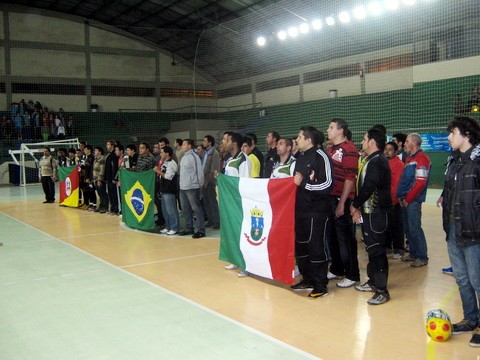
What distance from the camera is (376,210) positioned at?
4414 mm

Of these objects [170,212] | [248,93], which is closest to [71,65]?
[248,93]

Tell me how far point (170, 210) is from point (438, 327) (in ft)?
17.7

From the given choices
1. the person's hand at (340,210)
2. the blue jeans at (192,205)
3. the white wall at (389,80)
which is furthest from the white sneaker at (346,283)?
the white wall at (389,80)

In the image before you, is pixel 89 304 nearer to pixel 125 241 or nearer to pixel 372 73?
pixel 125 241

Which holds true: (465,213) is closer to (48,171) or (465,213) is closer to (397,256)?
(397,256)

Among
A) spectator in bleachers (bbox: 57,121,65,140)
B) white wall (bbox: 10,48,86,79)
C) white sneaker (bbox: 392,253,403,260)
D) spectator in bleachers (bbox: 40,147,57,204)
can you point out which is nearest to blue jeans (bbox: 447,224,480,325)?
white sneaker (bbox: 392,253,403,260)

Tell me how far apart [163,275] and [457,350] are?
332 centimetres

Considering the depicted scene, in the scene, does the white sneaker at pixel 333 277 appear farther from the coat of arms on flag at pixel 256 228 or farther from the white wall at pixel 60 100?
the white wall at pixel 60 100

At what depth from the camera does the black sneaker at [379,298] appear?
14.2 feet

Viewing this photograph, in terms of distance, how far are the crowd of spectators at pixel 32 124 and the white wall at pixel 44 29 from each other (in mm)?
4122

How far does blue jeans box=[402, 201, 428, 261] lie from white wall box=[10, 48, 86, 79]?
26674 mm

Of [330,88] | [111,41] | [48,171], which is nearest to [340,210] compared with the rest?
[48,171]

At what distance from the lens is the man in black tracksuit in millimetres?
4531

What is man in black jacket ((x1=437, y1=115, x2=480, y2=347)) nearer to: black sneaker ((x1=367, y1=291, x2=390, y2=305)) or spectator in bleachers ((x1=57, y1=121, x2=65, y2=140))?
black sneaker ((x1=367, y1=291, x2=390, y2=305))
